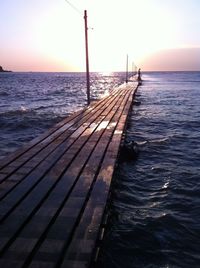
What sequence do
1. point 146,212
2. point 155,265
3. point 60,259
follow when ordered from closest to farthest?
point 60,259 → point 155,265 → point 146,212

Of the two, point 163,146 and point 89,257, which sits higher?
point 89,257

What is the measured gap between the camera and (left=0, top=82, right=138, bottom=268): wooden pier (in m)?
4.12

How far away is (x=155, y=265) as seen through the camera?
509 cm

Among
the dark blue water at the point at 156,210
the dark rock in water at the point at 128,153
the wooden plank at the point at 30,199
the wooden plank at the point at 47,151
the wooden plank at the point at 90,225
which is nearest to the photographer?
the wooden plank at the point at 90,225

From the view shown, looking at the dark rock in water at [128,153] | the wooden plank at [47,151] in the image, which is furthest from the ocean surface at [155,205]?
the wooden plank at [47,151]

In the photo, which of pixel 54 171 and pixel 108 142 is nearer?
pixel 54 171

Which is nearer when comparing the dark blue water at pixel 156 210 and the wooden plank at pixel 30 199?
the wooden plank at pixel 30 199

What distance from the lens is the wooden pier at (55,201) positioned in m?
4.12

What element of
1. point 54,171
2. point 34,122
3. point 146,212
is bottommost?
point 34,122

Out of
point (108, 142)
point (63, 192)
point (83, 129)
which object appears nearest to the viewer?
point (63, 192)

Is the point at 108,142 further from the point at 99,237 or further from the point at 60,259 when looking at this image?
the point at 60,259

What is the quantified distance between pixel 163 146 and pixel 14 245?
9291mm

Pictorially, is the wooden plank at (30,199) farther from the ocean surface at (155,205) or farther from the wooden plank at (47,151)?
the ocean surface at (155,205)

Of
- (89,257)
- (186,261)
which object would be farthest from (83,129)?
(89,257)
